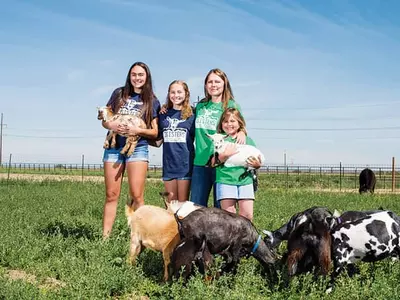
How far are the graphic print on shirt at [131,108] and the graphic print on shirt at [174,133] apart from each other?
0.62 meters

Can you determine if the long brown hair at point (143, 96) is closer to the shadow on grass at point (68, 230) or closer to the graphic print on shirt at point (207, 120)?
the graphic print on shirt at point (207, 120)

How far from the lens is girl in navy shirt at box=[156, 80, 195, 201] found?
753 centimetres

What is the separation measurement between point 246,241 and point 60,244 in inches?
140

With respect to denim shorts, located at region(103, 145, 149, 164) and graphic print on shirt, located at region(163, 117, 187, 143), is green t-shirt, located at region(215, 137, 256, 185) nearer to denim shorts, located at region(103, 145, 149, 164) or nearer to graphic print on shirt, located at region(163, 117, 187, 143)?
graphic print on shirt, located at region(163, 117, 187, 143)

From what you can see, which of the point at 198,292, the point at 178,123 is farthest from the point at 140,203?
the point at 198,292

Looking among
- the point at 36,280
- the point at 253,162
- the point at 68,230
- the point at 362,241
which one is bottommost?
the point at 36,280

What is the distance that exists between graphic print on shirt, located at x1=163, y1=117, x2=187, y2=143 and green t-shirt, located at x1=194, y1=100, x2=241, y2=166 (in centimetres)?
24

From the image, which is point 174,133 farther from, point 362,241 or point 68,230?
point 68,230

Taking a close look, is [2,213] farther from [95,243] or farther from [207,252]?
[207,252]

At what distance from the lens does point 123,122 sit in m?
7.89

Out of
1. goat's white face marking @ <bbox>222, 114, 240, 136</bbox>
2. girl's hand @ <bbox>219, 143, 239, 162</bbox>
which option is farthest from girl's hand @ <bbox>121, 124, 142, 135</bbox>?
girl's hand @ <bbox>219, 143, 239, 162</bbox>

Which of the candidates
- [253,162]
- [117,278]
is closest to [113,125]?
[253,162]

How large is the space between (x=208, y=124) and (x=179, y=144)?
538 mm

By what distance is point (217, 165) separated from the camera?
6.96 metres
